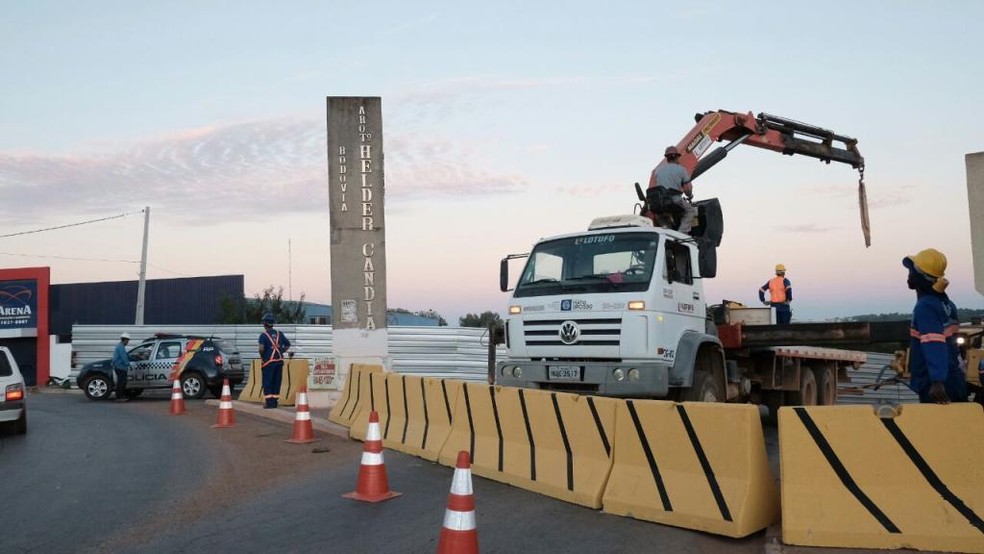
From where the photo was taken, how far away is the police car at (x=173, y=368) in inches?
809

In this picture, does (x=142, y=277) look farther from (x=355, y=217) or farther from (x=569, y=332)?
(x=569, y=332)

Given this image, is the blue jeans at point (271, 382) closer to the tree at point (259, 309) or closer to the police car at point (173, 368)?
the police car at point (173, 368)

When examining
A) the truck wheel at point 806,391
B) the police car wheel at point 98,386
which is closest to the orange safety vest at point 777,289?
the truck wheel at point 806,391

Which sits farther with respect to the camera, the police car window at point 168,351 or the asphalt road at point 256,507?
the police car window at point 168,351

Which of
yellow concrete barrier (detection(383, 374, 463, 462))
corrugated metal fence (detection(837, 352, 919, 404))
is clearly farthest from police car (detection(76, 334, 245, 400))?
corrugated metal fence (detection(837, 352, 919, 404))

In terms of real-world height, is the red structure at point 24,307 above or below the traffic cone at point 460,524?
above

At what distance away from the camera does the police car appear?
20547 mm

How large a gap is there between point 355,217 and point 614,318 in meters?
8.69

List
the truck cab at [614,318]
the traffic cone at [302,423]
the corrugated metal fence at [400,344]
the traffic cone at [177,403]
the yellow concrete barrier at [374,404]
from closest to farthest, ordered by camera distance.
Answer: the truck cab at [614,318]
the yellow concrete barrier at [374,404]
the traffic cone at [302,423]
the traffic cone at [177,403]
the corrugated metal fence at [400,344]

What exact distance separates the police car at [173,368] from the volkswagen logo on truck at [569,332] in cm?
1302

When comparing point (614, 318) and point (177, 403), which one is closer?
point (614, 318)

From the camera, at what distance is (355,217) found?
55.9 feet

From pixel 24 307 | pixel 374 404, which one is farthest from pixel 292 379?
pixel 24 307

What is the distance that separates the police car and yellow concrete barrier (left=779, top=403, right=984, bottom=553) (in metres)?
17.2
